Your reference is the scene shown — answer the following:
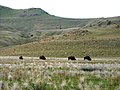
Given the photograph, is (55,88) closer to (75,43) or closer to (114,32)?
(75,43)

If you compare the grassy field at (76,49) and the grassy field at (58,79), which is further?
the grassy field at (76,49)

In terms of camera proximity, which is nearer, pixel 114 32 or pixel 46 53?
pixel 46 53

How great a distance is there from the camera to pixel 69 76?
78.0ft

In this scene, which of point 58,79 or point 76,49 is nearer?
point 58,79

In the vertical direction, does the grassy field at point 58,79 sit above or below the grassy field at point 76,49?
above

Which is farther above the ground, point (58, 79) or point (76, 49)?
point (58, 79)

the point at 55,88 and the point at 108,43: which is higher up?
the point at 55,88

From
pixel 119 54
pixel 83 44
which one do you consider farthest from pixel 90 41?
pixel 119 54

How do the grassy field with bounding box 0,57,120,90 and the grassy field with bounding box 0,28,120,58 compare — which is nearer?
the grassy field with bounding box 0,57,120,90

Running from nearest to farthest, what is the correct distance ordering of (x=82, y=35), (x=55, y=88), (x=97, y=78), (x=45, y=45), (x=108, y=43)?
(x=55, y=88) → (x=97, y=78) → (x=108, y=43) → (x=45, y=45) → (x=82, y=35)

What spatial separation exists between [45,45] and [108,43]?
974 inches

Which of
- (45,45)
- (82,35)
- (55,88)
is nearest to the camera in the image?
(55,88)

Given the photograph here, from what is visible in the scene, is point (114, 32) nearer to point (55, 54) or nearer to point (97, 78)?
point (55, 54)

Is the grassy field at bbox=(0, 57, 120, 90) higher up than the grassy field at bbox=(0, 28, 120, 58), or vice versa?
the grassy field at bbox=(0, 57, 120, 90)
